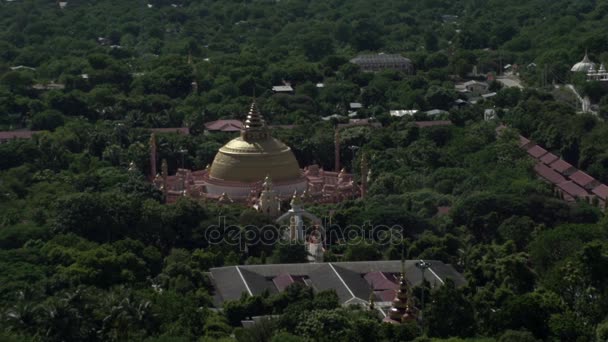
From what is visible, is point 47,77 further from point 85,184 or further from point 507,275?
point 507,275

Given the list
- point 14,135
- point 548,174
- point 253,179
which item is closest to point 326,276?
point 253,179

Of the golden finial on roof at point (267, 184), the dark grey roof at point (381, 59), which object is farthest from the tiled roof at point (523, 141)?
the dark grey roof at point (381, 59)

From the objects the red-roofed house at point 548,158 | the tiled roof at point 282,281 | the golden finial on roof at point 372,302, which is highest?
the golden finial on roof at point 372,302

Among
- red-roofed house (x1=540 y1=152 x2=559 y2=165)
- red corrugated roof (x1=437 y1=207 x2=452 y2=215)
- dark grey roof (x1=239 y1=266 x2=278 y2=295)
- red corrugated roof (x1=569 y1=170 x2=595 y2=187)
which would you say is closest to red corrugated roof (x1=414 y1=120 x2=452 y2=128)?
red-roofed house (x1=540 y1=152 x2=559 y2=165)

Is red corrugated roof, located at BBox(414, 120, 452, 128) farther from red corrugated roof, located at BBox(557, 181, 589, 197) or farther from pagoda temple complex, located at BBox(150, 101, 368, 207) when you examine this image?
pagoda temple complex, located at BBox(150, 101, 368, 207)

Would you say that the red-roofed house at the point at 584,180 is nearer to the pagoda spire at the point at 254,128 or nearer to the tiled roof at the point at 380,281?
the pagoda spire at the point at 254,128

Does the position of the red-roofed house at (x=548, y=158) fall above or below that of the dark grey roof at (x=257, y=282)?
below

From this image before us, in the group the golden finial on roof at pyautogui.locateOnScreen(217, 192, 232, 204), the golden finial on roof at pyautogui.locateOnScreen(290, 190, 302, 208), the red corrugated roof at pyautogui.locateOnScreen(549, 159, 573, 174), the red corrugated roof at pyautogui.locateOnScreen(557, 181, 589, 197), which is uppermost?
the golden finial on roof at pyautogui.locateOnScreen(290, 190, 302, 208)
